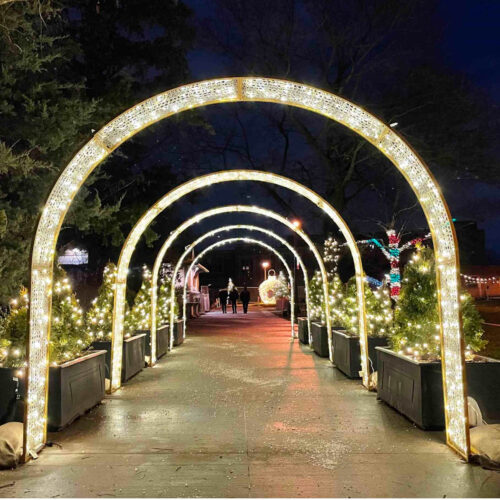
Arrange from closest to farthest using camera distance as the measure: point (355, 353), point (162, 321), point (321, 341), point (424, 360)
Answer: point (424, 360)
point (355, 353)
point (321, 341)
point (162, 321)

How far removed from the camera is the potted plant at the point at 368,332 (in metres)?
9.44

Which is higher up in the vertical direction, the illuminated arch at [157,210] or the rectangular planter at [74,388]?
the illuminated arch at [157,210]

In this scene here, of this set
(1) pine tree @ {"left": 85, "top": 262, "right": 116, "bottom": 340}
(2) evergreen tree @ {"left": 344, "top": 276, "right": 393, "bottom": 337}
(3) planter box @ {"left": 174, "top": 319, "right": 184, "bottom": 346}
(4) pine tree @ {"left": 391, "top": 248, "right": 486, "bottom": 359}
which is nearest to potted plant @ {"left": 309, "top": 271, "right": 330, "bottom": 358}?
(2) evergreen tree @ {"left": 344, "top": 276, "right": 393, "bottom": 337}

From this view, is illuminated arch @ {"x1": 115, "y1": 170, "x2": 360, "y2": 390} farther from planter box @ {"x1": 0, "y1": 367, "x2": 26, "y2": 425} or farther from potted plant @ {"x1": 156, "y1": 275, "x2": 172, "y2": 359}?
potted plant @ {"x1": 156, "y1": 275, "x2": 172, "y2": 359}

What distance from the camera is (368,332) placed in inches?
388

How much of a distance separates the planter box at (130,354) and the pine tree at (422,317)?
4793 mm

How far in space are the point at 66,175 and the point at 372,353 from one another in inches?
240

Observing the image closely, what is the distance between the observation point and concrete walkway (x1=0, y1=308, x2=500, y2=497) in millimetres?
4270

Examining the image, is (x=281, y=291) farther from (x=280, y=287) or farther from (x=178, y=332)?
(x=178, y=332)

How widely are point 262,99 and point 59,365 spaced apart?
159 inches

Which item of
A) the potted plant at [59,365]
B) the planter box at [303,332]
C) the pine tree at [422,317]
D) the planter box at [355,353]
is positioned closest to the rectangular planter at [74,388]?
the potted plant at [59,365]

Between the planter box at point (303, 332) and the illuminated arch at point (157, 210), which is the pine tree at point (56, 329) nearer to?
the illuminated arch at point (157, 210)

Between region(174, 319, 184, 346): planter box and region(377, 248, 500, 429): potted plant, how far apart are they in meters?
9.24

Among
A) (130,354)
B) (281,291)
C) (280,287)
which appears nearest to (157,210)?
(130,354)
